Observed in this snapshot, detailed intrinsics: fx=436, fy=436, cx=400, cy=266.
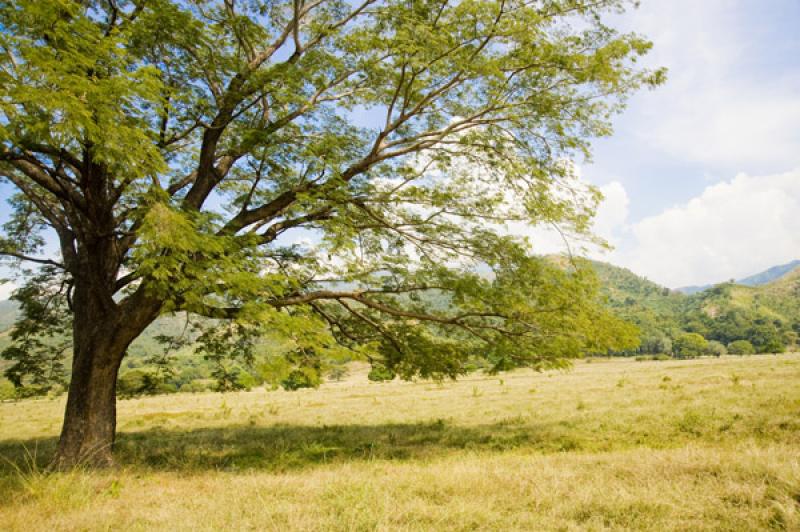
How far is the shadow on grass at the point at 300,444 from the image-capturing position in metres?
8.96

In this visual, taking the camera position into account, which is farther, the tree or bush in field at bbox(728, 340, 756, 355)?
bush in field at bbox(728, 340, 756, 355)

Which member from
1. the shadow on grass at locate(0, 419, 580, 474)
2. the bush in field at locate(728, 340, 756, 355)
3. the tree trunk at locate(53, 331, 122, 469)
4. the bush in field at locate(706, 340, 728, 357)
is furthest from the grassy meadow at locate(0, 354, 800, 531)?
the bush in field at locate(728, 340, 756, 355)

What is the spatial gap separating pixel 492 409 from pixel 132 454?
12035 millimetres

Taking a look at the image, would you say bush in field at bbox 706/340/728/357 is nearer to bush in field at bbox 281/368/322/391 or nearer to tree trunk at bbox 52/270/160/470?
bush in field at bbox 281/368/322/391

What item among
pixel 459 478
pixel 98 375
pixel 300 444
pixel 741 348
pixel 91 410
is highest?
pixel 98 375

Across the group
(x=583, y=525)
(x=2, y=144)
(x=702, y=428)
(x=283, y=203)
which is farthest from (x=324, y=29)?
(x=702, y=428)

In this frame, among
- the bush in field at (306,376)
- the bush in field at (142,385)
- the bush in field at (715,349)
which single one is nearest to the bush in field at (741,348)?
the bush in field at (715,349)

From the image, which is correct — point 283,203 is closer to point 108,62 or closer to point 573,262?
point 108,62

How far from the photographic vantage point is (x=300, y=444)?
431 inches

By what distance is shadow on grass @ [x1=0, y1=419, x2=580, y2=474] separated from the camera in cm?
896

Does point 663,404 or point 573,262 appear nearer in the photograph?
point 573,262

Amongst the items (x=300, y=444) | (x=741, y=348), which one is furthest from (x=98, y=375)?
(x=741, y=348)

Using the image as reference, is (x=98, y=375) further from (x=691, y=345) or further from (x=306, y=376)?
(x=691, y=345)

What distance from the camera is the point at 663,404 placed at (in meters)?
14.0
